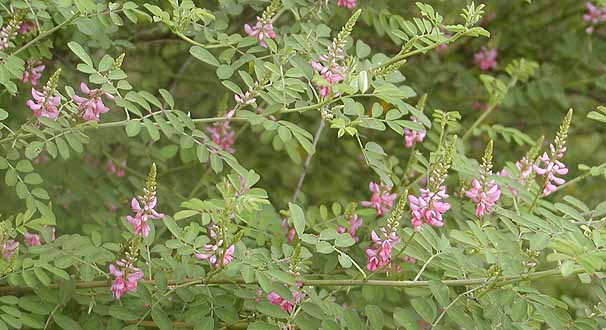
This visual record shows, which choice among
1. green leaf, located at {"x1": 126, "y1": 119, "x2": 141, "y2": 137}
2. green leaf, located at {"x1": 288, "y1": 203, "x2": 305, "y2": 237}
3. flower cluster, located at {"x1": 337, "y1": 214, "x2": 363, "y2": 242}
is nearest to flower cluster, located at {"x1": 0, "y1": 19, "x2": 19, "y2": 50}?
green leaf, located at {"x1": 126, "y1": 119, "x2": 141, "y2": 137}

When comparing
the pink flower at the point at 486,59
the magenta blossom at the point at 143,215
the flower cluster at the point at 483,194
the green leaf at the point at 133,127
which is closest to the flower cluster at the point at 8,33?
the green leaf at the point at 133,127

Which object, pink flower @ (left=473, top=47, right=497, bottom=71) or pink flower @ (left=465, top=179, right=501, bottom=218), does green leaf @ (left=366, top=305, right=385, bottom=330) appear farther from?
pink flower @ (left=473, top=47, right=497, bottom=71)

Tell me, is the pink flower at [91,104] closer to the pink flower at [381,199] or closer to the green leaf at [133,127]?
the green leaf at [133,127]

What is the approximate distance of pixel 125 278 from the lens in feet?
7.09

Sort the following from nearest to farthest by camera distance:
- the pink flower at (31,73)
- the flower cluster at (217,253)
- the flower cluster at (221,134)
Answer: the flower cluster at (217,253), the pink flower at (31,73), the flower cluster at (221,134)

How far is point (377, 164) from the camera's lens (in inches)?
90.7

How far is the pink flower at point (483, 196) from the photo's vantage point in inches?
91.7

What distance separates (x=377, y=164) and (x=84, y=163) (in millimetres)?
1363

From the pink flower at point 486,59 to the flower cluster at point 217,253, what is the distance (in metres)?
1.99

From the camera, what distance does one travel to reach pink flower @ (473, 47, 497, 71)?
377 centimetres

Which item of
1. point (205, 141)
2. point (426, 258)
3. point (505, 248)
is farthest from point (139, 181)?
point (505, 248)

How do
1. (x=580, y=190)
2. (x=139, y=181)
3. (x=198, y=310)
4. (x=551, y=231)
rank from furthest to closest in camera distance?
(x=580, y=190) → (x=139, y=181) → (x=198, y=310) → (x=551, y=231)

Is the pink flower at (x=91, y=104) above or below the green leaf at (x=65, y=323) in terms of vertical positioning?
above

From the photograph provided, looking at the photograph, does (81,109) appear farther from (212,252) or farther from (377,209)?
(377,209)
